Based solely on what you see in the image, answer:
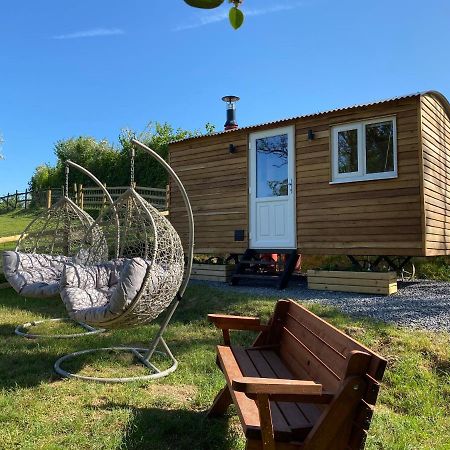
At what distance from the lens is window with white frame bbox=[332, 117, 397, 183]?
25.8 feet

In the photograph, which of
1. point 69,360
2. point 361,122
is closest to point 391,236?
point 361,122

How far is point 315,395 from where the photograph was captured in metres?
2.05

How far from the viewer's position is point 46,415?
316 centimetres

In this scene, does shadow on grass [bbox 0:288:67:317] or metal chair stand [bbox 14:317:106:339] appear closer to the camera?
metal chair stand [bbox 14:317:106:339]

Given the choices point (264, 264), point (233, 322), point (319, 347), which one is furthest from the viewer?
point (264, 264)

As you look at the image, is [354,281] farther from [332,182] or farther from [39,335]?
[39,335]

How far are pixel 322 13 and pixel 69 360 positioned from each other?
393cm

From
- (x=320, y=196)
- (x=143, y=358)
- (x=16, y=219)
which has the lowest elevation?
(x=143, y=358)

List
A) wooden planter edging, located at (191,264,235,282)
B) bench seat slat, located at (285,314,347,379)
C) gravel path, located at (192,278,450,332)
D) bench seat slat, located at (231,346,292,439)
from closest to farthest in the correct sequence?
bench seat slat, located at (231,346,292,439), bench seat slat, located at (285,314,347,379), gravel path, located at (192,278,450,332), wooden planter edging, located at (191,264,235,282)

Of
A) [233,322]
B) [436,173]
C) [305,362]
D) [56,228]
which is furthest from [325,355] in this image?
[436,173]

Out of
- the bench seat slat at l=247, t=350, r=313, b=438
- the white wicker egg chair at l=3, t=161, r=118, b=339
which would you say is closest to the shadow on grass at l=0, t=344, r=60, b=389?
the white wicker egg chair at l=3, t=161, r=118, b=339

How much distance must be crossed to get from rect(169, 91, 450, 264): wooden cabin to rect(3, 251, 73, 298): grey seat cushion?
377cm

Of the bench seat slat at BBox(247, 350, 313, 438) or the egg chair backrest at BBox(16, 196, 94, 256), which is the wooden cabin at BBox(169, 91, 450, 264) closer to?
the egg chair backrest at BBox(16, 196, 94, 256)

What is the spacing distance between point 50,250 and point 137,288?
4.05 metres
